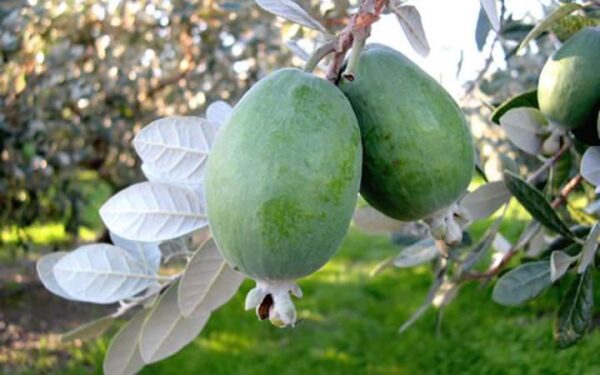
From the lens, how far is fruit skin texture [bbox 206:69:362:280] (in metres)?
0.60

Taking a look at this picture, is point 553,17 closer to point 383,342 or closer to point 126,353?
point 126,353

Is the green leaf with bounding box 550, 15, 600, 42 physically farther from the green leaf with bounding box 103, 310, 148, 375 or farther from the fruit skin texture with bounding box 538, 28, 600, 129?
the green leaf with bounding box 103, 310, 148, 375

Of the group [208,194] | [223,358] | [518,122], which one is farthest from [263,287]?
[223,358]

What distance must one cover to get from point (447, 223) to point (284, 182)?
219mm

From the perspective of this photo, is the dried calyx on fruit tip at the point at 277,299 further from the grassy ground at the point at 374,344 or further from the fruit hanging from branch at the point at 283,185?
the grassy ground at the point at 374,344

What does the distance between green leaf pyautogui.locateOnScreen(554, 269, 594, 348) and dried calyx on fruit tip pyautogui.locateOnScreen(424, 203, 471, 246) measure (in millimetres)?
550

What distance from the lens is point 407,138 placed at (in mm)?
693

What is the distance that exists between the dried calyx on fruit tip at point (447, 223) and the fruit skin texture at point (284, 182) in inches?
5.2

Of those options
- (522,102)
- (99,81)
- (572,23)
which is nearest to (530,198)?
(522,102)

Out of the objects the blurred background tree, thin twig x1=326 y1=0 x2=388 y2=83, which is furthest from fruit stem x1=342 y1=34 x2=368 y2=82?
the blurred background tree

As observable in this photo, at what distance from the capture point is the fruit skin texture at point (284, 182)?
1.98 feet

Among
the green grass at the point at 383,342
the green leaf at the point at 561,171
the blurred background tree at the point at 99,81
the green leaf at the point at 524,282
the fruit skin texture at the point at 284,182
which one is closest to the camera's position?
the fruit skin texture at the point at 284,182

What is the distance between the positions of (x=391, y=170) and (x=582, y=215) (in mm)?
971

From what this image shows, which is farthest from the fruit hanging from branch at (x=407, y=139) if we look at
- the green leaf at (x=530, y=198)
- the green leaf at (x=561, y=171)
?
the green leaf at (x=561, y=171)
